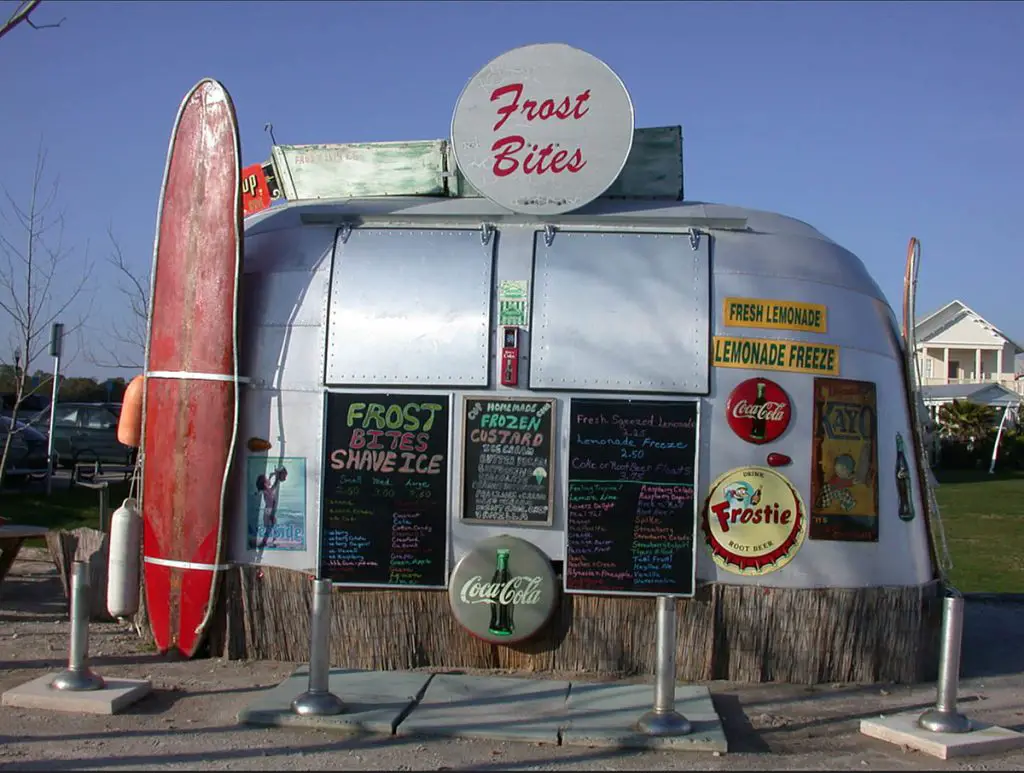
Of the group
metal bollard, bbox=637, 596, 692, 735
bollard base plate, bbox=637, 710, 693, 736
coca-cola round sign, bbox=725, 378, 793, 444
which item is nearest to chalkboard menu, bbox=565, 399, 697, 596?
coca-cola round sign, bbox=725, 378, 793, 444

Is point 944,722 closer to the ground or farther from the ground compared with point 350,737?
farther from the ground

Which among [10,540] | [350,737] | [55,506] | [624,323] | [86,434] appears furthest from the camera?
[86,434]

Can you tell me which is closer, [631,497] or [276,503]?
[631,497]

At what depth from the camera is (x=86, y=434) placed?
22547mm

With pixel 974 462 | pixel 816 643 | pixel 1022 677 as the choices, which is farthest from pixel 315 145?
pixel 974 462

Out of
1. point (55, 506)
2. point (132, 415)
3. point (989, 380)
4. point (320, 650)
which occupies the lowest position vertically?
point (320, 650)

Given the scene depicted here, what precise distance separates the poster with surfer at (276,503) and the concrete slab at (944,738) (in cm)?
394

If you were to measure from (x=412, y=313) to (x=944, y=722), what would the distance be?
4.26 m

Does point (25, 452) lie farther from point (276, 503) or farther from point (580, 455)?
point (580, 455)

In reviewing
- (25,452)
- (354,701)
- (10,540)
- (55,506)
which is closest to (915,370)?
(354,701)

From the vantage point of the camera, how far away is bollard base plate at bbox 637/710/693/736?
5.81 m

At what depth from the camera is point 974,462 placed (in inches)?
1486

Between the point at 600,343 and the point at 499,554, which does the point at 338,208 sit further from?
the point at 499,554

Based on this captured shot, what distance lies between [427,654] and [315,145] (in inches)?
164
